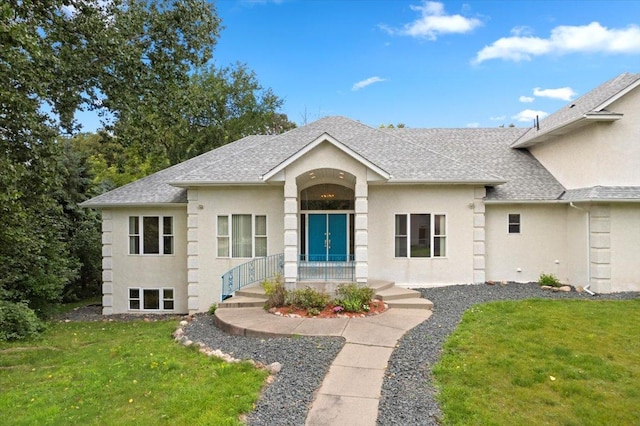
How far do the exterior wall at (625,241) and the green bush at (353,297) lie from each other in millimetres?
8192

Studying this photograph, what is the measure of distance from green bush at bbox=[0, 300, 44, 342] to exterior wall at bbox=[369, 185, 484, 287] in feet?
34.2

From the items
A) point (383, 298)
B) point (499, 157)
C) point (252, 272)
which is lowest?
point (383, 298)

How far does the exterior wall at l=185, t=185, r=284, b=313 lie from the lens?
44.9ft

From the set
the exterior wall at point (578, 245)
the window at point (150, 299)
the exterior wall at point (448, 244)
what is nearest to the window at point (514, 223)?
the exterior wall at point (448, 244)

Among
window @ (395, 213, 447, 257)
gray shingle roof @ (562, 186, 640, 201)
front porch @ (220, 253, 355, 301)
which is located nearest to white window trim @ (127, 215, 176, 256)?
front porch @ (220, 253, 355, 301)

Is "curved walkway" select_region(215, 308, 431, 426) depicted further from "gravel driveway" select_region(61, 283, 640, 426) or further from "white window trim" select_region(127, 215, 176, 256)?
"white window trim" select_region(127, 215, 176, 256)

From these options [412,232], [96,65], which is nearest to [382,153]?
[412,232]

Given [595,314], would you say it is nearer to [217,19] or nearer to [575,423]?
[575,423]

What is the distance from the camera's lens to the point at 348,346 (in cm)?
771

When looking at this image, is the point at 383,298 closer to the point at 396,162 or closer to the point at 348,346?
the point at 348,346

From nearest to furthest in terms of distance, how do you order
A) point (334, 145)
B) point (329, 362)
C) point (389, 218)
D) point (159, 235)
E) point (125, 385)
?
point (125, 385)
point (329, 362)
point (334, 145)
point (389, 218)
point (159, 235)

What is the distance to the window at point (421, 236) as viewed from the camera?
13.4m

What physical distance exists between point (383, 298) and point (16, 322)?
1058 cm

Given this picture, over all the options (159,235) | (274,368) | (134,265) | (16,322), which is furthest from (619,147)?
(16,322)
